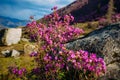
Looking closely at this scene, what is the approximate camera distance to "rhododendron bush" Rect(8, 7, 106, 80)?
9289 millimetres

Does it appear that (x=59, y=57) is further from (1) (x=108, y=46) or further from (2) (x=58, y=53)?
(1) (x=108, y=46)

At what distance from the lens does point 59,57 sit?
10.3 meters

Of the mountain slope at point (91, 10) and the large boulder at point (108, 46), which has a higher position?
the mountain slope at point (91, 10)

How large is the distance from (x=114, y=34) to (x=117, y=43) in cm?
52

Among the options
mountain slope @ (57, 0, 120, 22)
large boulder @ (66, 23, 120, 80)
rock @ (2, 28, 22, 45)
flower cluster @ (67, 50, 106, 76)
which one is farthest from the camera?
mountain slope @ (57, 0, 120, 22)

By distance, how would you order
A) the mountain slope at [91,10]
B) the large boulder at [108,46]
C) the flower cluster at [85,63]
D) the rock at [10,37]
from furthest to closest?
the mountain slope at [91,10] < the rock at [10,37] < the large boulder at [108,46] < the flower cluster at [85,63]

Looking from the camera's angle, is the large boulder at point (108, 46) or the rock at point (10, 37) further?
the rock at point (10, 37)

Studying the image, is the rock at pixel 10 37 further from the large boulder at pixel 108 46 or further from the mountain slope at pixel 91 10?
the mountain slope at pixel 91 10

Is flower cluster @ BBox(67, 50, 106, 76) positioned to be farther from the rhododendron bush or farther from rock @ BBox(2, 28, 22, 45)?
rock @ BBox(2, 28, 22, 45)

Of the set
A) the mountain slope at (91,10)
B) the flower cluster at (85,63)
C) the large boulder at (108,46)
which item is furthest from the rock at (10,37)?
the mountain slope at (91,10)

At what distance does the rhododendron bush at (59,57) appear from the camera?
9.29 meters

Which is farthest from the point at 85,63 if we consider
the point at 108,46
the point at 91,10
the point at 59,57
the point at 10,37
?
the point at 91,10

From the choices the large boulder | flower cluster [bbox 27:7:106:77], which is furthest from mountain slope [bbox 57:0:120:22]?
flower cluster [bbox 27:7:106:77]

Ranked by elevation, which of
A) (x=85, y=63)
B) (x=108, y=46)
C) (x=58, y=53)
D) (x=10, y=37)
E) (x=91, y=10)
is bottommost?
(x=85, y=63)
